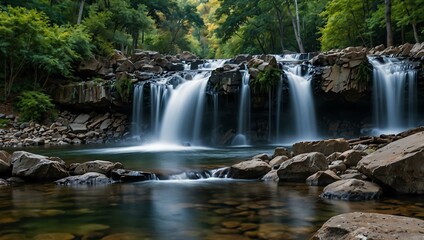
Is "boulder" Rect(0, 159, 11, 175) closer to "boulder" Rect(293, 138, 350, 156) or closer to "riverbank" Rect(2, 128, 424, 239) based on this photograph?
"riverbank" Rect(2, 128, 424, 239)

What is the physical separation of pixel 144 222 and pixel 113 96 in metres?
17.7

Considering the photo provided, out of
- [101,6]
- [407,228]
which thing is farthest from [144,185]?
[101,6]


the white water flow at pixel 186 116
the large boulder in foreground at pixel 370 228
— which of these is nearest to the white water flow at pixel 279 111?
the white water flow at pixel 186 116

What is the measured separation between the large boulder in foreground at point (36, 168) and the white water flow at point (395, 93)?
1509cm

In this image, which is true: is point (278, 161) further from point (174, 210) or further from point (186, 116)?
point (186, 116)

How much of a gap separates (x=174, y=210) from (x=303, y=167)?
10.5 ft

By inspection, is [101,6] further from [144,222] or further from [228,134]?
[144,222]

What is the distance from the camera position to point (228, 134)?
2019 cm

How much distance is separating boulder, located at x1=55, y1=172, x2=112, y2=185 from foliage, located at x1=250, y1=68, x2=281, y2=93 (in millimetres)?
11751

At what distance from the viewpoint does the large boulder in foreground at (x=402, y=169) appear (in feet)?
19.3

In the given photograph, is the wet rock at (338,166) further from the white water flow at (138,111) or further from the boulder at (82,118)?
the boulder at (82,118)

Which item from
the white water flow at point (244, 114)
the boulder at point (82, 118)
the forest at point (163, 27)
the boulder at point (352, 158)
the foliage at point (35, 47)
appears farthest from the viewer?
the boulder at point (82, 118)

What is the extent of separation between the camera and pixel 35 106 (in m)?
21.8

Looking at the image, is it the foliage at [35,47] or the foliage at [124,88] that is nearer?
the foliage at [35,47]
